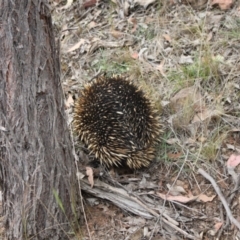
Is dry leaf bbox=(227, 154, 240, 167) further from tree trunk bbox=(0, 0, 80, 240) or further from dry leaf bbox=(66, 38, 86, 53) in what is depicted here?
dry leaf bbox=(66, 38, 86, 53)

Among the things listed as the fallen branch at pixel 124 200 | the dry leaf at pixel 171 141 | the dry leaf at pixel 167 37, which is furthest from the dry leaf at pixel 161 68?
the fallen branch at pixel 124 200

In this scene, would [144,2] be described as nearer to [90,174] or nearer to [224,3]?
[224,3]

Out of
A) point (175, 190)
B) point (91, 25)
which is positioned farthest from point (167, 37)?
point (175, 190)

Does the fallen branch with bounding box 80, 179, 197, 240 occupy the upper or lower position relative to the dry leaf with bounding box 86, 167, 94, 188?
lower

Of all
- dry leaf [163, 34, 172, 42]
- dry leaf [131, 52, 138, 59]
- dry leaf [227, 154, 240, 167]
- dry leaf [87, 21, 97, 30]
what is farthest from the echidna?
dry leaf [87, 21, 97, 30]

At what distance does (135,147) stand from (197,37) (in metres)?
1.40

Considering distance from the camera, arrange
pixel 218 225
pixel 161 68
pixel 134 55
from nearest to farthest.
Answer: pixel 218 225 < pixel 161 68 < pixel 134 55

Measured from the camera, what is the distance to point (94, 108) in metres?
3.40

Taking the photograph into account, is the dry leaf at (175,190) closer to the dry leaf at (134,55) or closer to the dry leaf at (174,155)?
the dry leaf at (174,155)

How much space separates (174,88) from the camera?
3.80m

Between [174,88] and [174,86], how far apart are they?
2 centimetres

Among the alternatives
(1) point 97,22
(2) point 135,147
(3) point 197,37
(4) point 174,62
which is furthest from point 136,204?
(1) point 97,22

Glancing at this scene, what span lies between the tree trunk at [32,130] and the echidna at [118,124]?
0.49 meters

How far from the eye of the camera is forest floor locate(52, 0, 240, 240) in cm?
300
